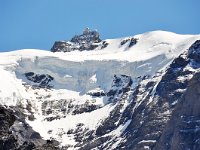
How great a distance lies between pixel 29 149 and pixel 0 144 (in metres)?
1.81

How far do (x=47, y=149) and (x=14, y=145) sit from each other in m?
2.08

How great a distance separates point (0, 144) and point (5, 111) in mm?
2190

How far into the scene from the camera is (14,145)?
1907 inches

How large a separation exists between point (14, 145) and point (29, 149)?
1.10 m

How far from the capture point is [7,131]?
1907 inches

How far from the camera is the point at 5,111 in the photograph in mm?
49531

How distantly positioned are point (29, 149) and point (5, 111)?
8.77ft

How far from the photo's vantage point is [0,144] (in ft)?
159

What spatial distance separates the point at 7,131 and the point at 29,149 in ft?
5.83

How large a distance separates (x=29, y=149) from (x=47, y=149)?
106 centimetres

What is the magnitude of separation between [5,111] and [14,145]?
2.30m

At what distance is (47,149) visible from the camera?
49344 mm

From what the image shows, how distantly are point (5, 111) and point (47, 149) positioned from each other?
11.0 ft
